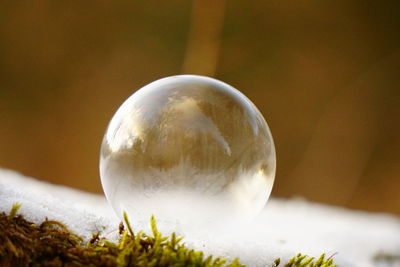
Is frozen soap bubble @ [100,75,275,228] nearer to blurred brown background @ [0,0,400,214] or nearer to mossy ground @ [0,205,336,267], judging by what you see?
mossy ground @ [0,205,336,267]

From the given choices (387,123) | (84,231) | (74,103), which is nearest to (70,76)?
(74,103)

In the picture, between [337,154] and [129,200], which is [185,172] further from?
[337,154]

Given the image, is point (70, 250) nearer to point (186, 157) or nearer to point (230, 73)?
point (186, 157)

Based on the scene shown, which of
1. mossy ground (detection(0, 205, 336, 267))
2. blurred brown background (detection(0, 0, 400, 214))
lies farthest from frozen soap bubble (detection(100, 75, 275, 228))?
blurred brown background (detection(0, 0, 400, 214))

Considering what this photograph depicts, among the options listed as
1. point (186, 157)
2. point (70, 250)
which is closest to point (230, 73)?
point (186, 157)

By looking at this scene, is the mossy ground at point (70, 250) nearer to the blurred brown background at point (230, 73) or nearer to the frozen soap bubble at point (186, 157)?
the frozen soap bubble at point (186, 157)
